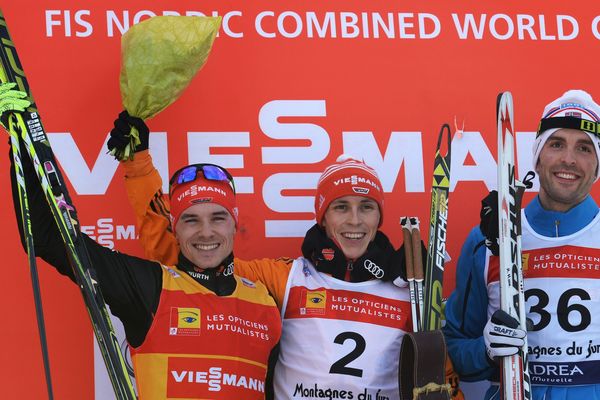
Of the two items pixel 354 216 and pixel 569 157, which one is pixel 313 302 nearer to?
pixel 354 216

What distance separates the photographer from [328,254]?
4113 millimetres

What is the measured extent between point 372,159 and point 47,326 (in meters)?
1.51

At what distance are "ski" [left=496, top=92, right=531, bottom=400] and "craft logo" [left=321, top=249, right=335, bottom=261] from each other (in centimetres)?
59

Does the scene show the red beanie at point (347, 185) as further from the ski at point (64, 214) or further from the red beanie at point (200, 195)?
the ski at point (64, 214)

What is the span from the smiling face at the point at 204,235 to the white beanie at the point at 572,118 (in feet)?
4.02

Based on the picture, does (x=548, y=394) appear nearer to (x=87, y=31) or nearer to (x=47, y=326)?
(x=47, y=326)

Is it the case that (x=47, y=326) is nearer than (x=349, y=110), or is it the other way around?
(x=47, y=326)

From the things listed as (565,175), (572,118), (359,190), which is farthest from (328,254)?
(572,118)

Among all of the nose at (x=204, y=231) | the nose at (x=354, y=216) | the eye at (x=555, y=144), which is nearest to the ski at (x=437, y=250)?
the nose at (x=354, y=216)

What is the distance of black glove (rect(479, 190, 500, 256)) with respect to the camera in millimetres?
4121

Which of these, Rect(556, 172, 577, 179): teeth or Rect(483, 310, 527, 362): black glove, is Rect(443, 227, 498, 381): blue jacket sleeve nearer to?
Rect(483, 310, 527, 362): black glove

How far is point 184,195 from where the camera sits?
4016mm

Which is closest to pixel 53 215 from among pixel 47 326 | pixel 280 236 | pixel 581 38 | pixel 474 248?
pixel 47 326

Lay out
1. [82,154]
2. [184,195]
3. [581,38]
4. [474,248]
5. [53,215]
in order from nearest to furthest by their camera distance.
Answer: [53,215], [184,195], [474,248], [82,154], [581,38]
